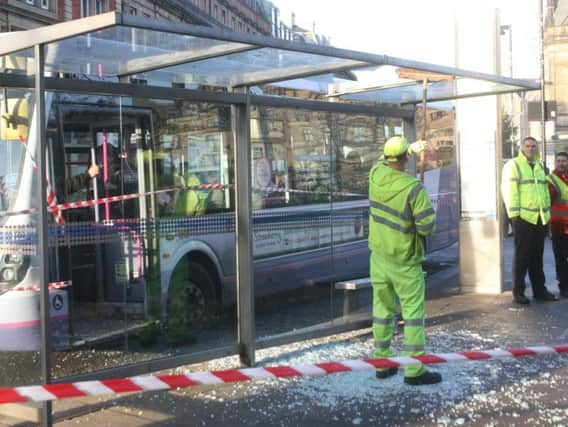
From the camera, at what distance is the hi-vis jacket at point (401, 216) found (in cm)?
517

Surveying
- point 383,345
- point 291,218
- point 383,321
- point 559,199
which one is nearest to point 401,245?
point 383,321

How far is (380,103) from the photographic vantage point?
27.5ft

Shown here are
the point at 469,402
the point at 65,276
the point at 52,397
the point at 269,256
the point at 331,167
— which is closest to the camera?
the point at 52,397

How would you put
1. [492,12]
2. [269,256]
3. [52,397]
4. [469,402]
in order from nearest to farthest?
1. [52,397]
2. [469,402]
3. [269,256]
4. [492,12]

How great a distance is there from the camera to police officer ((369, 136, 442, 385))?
5215 mm

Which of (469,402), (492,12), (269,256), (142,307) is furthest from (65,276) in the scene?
(492,12)

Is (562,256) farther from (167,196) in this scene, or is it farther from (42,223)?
(42,223)

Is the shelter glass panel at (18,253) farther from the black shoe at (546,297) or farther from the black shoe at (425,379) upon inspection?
the black shoe at (546,297)

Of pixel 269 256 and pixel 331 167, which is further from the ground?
pixel 331 167

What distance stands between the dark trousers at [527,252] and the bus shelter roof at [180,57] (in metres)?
1.73

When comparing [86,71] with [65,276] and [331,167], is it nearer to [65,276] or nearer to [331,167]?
[65,276]

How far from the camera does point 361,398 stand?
201 inches

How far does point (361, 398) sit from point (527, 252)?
3952mm

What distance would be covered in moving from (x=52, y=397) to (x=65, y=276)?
1.75m
